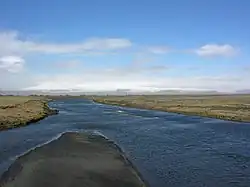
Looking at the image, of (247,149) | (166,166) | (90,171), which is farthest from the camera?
(247,149)

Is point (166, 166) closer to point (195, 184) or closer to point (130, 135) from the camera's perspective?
point (195, 184)

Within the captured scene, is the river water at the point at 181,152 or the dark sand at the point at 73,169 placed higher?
the dark sand at the point at 73,169

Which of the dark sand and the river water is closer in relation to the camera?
the dark sand

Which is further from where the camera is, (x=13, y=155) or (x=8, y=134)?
(x=8, y=134)

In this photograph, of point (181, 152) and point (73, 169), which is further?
point (181, 152)

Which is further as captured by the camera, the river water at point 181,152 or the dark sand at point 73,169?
the river water at point 181,152

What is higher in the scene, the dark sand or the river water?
the dark sand

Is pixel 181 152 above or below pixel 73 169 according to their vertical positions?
below

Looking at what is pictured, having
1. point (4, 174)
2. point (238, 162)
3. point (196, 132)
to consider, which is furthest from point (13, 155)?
point (196, 132)
